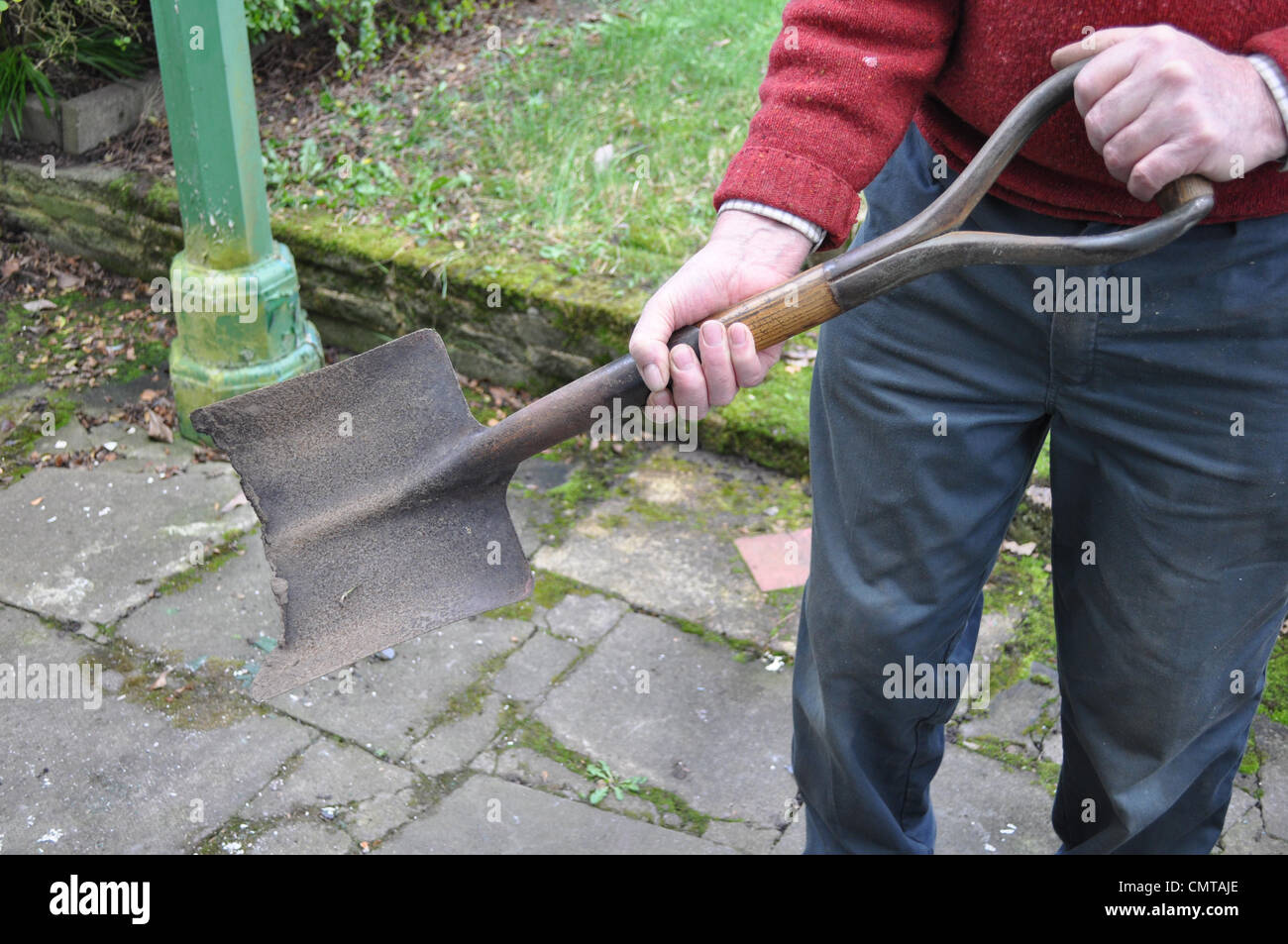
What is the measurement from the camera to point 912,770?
189 centimetres

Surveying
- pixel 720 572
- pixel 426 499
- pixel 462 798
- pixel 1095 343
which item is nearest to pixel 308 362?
pixel 720 572

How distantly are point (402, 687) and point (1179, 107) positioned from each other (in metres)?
2.10

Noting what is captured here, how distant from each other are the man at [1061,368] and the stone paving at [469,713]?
784mm

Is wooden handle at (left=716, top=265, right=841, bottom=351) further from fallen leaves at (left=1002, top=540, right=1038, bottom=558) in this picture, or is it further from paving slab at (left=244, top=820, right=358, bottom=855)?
fallen leaves at (left=1002, top=540, right=1038, bottom=558)

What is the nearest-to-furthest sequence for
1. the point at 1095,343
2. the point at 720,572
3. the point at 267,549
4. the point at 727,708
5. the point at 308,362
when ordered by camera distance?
the point at 1095,343 → the point at 267,549 → the point at 727,708 → the point at 720,572 → the point at 308,362

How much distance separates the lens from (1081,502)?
164 centimetres

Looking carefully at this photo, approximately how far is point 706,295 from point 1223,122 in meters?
0.63

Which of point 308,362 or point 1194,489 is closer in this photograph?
point 1194,489

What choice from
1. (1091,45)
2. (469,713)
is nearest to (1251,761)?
(469,713)

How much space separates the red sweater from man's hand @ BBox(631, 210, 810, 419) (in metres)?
0.05

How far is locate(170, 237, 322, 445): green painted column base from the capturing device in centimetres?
348

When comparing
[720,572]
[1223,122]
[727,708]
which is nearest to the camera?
[1223,122]

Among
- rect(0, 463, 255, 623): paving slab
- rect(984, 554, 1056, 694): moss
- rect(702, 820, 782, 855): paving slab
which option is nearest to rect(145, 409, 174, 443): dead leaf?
rect(0, 463, 255, 623): paving slab

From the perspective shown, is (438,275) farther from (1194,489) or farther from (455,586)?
(1194,489)
